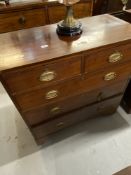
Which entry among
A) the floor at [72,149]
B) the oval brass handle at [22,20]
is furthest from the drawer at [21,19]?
the floor at [72,149]

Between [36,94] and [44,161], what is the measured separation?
663 mm

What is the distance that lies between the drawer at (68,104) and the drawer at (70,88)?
0.05 m

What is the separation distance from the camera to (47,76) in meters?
0.83

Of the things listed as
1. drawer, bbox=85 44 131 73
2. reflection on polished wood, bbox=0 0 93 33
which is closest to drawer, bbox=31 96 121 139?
drawer, bbox=85 44 131 73

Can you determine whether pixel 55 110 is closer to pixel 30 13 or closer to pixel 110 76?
pixel 110 76

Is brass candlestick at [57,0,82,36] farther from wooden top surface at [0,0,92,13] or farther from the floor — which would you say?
the floor

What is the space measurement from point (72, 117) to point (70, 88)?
0.37 meters

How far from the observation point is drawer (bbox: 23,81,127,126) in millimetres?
1043

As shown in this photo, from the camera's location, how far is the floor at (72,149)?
1.22 meters

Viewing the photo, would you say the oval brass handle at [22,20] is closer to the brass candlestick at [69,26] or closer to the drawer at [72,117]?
the brass candlestick at [69,26]

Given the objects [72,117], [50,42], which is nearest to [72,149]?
[72,117]

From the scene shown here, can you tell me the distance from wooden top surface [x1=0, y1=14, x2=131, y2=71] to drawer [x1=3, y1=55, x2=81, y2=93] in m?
0.04

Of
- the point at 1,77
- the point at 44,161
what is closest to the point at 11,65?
the point at 1,77

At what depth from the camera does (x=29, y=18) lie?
1553 millimetres
